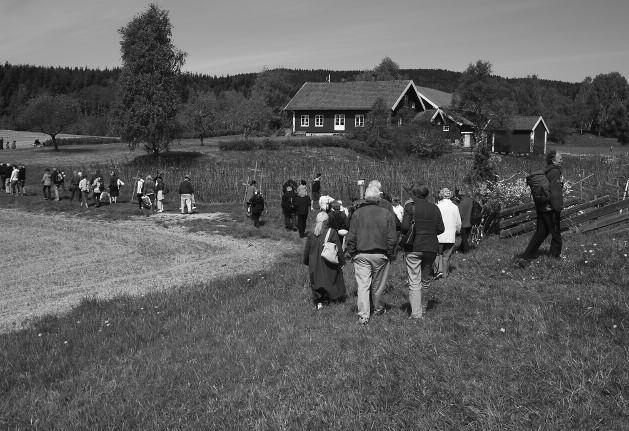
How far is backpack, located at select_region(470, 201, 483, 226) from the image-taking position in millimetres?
13398

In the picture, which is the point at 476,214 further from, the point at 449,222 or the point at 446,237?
the point at 446,237

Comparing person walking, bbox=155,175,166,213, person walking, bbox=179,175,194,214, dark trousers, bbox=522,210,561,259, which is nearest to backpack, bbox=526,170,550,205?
dark trousers, bbox=522,210,561,259

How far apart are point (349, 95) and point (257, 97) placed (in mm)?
24092

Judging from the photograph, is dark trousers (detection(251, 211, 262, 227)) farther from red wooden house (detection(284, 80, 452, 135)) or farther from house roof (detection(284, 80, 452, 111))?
red wooden house (detection(284, 80, 452, 135))

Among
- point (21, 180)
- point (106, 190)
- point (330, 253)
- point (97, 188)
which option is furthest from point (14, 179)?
point (330, 253)

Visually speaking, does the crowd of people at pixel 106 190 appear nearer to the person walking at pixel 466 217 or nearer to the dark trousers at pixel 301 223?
the dark trousers at pixel 301 223

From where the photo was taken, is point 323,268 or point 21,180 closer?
point 323,268

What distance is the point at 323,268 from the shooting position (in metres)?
9.03

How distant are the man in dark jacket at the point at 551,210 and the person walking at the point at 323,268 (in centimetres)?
342

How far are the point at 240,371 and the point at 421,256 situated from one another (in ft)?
9.31

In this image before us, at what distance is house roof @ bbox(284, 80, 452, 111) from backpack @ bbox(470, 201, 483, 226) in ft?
147

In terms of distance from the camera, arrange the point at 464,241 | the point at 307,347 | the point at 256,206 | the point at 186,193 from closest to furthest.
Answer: the point at 307,347 < the point at 464,241 < the point at 256,206 < the point at 186,193

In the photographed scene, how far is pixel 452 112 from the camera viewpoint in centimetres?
6359

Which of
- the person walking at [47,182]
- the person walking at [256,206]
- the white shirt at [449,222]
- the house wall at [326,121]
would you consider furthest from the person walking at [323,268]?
the house wall at [326,121]
